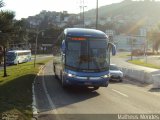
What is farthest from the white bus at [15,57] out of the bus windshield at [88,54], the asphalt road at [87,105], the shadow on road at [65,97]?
the bus windshield at [88,54]

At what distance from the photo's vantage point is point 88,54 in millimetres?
20594

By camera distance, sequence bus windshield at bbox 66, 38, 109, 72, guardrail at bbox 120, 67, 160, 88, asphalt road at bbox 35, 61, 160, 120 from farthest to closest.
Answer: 1. guardrail at bbox 120, 67, 160, 88
2. bus windshield at bbox 66, 38, 109, 72
3. asphalt road at bbox 35, 61, 160, 120

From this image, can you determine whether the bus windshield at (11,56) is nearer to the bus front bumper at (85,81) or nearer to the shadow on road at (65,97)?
the shadow on road at (65,97)

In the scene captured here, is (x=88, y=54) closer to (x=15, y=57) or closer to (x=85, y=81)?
(x=85, y=81)

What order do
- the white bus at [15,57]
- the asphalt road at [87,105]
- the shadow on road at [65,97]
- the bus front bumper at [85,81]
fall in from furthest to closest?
the white bus at [15,57]
the bus front bumper at [85,81]
the shadow on road at [65,97]
the asphalt road at [87,105]

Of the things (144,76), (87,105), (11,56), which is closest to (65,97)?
(87,105)

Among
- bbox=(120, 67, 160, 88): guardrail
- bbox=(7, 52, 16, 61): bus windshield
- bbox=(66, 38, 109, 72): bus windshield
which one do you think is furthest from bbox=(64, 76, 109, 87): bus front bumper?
bbox=(7, 52, 16, 61): bus windshield

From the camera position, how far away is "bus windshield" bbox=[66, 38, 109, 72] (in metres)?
20.5

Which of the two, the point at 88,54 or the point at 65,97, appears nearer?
the point at 65,97

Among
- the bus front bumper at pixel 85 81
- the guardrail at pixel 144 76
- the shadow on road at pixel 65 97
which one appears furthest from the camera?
the guardrail at pixel 144 76

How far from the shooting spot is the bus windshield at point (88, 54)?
2047 cm

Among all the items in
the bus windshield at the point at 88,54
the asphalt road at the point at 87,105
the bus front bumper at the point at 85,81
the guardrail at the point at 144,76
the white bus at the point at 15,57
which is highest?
the bus windshield at the point at 88,54

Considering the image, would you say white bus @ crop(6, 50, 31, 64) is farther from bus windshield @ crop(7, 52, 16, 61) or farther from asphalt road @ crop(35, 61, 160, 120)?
asphalt road @ crop(35, 61, 160, 120)

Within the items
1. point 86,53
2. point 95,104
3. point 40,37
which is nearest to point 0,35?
point 86,53
